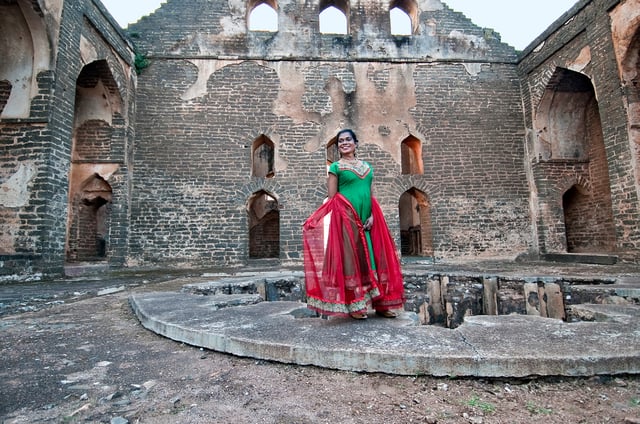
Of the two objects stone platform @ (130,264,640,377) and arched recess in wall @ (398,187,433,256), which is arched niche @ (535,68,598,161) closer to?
arched recess in wall @ (398,187,433,256)

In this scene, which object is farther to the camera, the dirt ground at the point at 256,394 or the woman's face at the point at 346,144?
the woman's face at the point at 346,144

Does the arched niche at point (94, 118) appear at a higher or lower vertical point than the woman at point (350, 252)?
higher

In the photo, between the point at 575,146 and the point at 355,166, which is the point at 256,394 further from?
the point at 575,146

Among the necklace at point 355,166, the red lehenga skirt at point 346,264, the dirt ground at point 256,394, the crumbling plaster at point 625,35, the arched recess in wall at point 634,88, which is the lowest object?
the dirt ground at point 256,394

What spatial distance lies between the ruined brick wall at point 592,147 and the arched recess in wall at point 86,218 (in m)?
12.4

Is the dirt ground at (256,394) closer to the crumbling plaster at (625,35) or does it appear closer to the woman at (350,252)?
the woman at (350,252)

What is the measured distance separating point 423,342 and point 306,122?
9567 mm

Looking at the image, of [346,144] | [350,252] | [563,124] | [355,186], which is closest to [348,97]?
[563,124]

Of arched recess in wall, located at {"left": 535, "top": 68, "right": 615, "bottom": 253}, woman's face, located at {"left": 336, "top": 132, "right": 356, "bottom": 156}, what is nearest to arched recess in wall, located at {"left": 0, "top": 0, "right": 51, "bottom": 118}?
woman's face, located at {"left": 336, "top": 132, "right": 356, "bottom": 156}

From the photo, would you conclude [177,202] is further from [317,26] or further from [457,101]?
[457,101]

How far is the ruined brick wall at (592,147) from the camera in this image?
8242 millimetres

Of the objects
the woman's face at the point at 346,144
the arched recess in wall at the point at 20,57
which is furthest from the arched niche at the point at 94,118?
the woman's face at the point at 346,144

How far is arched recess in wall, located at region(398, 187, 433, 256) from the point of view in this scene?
11.1 meters

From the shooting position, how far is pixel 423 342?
2146 mm
